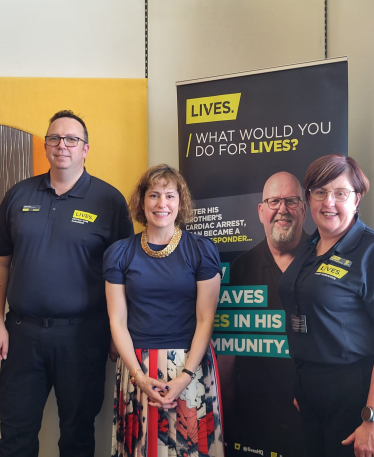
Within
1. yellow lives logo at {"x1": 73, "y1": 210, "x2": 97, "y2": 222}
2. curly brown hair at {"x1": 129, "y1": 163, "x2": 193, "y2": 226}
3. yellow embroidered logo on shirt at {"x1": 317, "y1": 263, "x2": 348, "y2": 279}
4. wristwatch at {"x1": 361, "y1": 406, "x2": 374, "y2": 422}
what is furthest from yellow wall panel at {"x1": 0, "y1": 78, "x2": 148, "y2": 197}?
wristwatch at {"x1": 361, "y1": 406, "x2": 374, "y2": 422}

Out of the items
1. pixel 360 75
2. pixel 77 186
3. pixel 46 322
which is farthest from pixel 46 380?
pixel 360 75

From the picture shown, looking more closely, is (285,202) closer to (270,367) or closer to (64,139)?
(270,367)

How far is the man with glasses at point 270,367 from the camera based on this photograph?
2.20 metres

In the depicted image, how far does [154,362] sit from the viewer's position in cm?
189

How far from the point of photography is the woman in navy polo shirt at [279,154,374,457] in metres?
1.62

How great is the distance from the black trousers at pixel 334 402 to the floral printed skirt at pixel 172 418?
16.3 inches

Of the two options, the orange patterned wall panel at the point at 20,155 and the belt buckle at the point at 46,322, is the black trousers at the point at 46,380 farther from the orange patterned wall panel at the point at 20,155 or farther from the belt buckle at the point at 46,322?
the orange patterned wall panel at the point at 20,155

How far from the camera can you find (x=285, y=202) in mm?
2236

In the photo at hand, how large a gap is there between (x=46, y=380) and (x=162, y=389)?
2.48ft

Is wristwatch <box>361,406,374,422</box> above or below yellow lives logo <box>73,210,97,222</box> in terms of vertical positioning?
below

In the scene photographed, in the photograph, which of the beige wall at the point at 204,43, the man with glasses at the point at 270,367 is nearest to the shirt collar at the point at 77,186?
the beige wall at the point at 204,43

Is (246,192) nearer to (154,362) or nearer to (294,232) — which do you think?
(294,232)

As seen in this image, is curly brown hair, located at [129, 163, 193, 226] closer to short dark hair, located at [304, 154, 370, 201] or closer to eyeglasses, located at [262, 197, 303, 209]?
eyeglasses, located at [262, 197, 303, 209]

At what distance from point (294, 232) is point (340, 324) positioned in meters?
0.65
